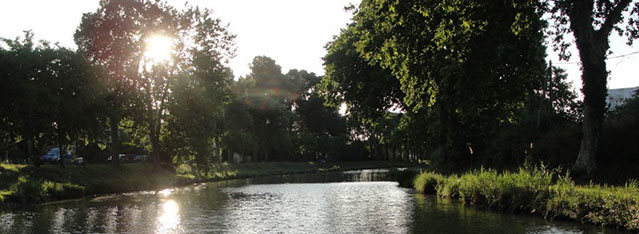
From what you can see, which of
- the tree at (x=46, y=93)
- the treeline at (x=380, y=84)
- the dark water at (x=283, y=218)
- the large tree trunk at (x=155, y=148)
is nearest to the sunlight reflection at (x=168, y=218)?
the dark water at (x=283, y=218)

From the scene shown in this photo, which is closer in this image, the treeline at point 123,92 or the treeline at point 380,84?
the treeline at point 380,84

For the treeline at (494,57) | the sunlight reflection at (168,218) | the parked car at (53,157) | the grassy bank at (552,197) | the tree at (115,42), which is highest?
the tree at (115,42)

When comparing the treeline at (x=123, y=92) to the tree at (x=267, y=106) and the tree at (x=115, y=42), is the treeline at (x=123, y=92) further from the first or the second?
the tree at (x=267, y=106)

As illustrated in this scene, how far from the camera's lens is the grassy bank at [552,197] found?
49.1 ft

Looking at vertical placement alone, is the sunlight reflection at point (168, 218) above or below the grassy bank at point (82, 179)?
below

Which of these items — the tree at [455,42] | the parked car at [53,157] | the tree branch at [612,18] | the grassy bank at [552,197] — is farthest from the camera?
the parked car at [53,157]

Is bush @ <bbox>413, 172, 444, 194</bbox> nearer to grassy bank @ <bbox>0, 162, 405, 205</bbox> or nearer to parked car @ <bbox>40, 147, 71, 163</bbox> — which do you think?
grassy bank @ <bbox>0, 162, 405, 205</bbox>

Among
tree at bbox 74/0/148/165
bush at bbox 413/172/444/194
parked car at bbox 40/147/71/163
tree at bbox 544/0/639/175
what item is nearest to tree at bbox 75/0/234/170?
tree at bbox 74/0/148/165

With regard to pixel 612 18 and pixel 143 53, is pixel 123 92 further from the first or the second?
pixel 612 18

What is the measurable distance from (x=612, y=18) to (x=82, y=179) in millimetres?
34503

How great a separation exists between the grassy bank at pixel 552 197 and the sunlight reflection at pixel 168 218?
42.1ft

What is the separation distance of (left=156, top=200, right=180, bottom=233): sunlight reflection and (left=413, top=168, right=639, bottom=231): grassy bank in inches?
506

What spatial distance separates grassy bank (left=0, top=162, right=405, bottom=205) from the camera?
92.6 ft

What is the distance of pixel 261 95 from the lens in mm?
81688
